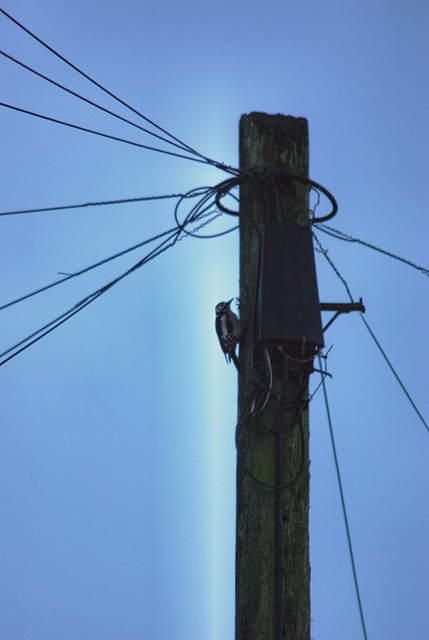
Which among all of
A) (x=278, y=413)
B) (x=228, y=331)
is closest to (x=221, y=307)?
(x=228, y=331)

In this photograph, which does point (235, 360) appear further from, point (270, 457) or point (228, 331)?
point (270, 457)

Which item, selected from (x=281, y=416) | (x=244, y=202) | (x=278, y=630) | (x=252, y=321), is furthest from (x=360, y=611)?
(x=244, y=202)

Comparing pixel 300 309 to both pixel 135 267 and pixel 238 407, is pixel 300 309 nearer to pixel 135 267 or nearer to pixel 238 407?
pixel 238 407

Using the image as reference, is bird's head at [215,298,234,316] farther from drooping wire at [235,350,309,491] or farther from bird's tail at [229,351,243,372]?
drooping wire at [235,350,309,491]

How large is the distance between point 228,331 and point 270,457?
757 mm

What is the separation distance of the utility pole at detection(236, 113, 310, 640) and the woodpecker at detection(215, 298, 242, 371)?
5 cm

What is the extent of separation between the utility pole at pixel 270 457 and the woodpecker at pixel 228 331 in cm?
5

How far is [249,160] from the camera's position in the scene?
5020 mm

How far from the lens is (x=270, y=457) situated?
454cm

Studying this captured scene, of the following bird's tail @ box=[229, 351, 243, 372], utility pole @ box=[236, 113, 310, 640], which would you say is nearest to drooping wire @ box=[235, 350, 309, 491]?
utility pole @ box=[236, 113, 310, 640]

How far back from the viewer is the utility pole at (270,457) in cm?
435

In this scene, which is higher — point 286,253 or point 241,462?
point 286,253

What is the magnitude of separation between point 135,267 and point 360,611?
254 cm

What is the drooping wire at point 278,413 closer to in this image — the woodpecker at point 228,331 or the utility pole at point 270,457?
the utility pole at point 270,457
